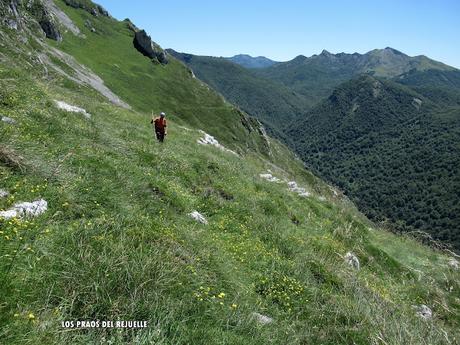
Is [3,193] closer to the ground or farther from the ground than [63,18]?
closer to the ground

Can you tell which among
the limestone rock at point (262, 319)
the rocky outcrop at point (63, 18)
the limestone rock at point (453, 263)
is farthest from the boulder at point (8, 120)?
the rocky outcrop at point (63, 18)

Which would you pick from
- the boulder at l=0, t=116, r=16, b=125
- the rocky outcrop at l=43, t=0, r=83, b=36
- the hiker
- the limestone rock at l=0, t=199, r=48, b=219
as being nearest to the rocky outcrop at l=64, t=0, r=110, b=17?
the rocky outcrop at l=43, t=0, r=83, b=36

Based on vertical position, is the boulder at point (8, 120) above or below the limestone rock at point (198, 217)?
above

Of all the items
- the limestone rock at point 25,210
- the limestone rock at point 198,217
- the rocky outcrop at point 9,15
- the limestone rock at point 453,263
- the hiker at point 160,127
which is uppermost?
the rocky outcrop at point 9,15

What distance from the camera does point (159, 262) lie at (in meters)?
6.62

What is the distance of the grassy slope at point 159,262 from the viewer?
5.52 meters

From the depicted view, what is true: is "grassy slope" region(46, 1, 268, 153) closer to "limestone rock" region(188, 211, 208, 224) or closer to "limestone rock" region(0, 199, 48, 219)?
"limestone rock" region(188, 211, 208, 224)

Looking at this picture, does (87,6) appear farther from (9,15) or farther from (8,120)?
(8,120)

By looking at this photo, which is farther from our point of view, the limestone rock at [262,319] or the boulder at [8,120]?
the boulder at [8,120]

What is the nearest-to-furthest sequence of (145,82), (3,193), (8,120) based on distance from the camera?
(3,193)
(8,120)
(145,82)

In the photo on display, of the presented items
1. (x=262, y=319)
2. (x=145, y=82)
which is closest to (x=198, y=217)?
(x=262, y=319)

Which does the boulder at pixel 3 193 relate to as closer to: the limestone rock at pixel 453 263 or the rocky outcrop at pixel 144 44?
the limestone rock at pixel 453 263

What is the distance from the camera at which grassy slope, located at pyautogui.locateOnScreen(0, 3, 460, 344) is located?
5.52 metres

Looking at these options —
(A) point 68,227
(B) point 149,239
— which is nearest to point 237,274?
(B) point 149,239
